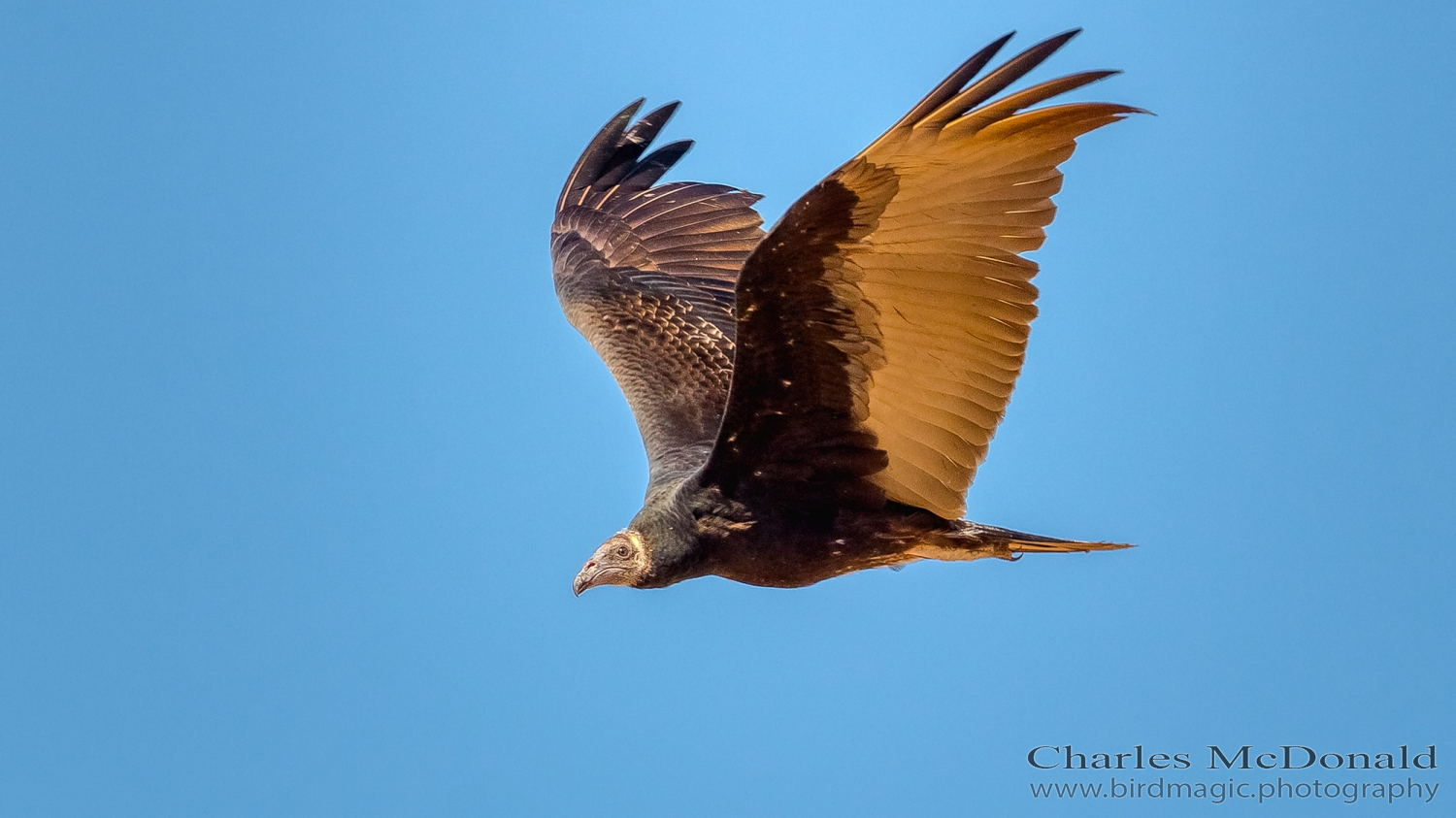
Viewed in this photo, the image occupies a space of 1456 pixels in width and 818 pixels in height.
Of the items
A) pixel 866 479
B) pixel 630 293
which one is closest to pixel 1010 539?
pixel 866 479

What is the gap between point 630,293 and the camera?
30.9 ft

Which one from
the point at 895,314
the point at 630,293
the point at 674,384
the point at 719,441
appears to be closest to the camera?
the point at 895,314

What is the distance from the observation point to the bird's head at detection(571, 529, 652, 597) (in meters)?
7.03

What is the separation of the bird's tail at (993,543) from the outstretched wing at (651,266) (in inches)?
69.6

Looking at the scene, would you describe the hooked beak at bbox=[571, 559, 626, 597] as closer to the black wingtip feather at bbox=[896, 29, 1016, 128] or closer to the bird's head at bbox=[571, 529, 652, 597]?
the bird's head at bbox=[571, 529, 652, 597]

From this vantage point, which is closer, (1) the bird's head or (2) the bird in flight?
(2) the bird in flight


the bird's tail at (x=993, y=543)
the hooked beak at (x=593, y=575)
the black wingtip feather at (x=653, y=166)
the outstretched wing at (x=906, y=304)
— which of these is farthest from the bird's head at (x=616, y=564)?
the black wingtip feather at (x=653, y=166)

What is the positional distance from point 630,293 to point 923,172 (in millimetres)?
3798

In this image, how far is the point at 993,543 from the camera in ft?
23.1

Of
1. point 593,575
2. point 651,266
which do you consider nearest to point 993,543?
point 593,575

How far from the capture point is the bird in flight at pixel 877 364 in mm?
5816

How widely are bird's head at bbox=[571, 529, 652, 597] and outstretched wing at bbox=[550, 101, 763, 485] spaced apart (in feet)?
4.65

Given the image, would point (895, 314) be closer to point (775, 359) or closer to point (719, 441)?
point (775, 359)

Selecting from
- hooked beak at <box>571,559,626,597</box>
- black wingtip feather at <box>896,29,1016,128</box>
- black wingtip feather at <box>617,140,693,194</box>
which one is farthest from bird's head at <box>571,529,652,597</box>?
black wingtip feather at <box>617,140,693,194</box>
